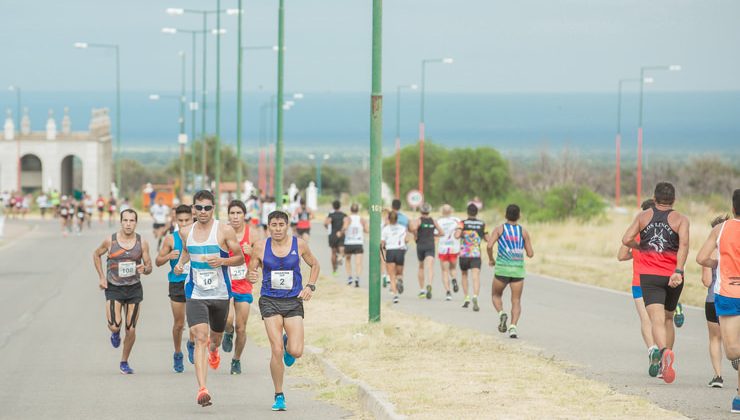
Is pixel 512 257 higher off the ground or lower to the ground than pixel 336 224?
higher

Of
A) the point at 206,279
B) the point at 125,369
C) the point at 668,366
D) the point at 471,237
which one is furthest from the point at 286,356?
the point at 471,237

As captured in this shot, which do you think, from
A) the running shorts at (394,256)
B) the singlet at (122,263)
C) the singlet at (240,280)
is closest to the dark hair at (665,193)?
the singlet at (240,280)

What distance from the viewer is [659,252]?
43.0 feet

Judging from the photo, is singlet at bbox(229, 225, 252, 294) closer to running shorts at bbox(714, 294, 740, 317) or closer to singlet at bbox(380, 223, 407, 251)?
running shorts at bbox(714, 294, 740, 317)

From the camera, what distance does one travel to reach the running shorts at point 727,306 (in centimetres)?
1134

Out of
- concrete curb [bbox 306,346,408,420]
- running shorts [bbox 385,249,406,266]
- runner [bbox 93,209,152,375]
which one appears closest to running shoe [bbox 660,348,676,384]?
concrete curb [bbox 306,346,408,420]

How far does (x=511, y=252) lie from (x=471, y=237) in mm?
4426

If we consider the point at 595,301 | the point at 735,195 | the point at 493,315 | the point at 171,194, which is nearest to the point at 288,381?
the point at 735,195

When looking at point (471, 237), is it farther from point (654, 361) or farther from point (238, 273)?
point (654, 361)

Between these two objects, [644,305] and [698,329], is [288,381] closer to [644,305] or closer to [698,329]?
[644,305]

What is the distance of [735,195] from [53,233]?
156ft

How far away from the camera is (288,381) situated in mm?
13750

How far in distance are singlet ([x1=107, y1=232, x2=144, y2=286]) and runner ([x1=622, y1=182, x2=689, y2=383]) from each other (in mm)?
4881

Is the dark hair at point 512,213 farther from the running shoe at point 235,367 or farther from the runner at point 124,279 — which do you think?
the runner at point 124,279
